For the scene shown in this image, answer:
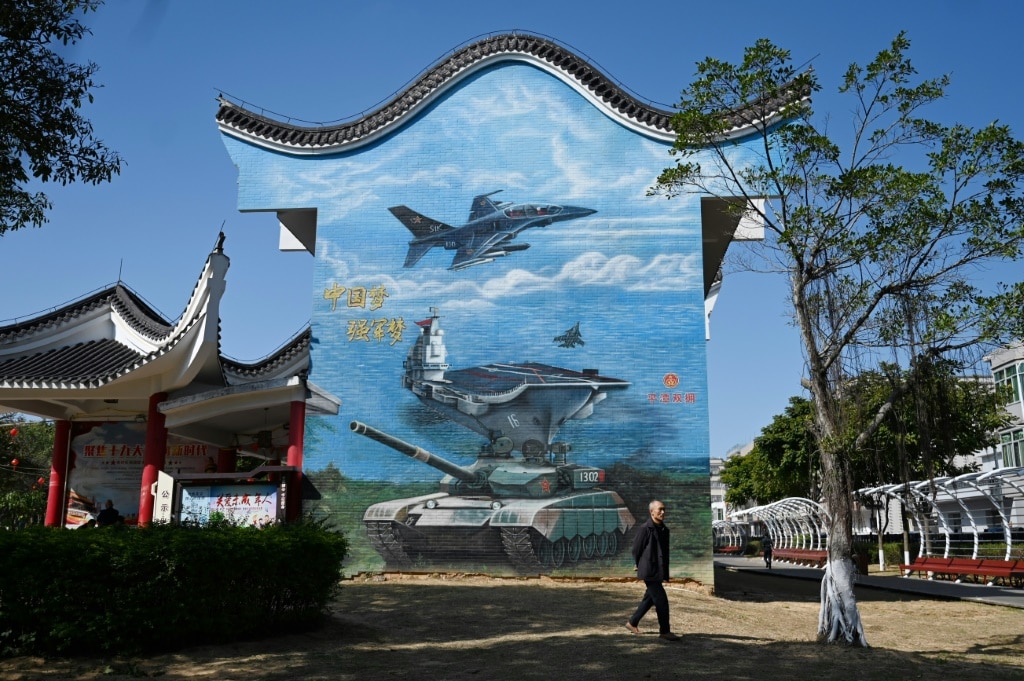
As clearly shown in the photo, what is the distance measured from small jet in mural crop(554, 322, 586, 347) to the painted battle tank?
6.33ft

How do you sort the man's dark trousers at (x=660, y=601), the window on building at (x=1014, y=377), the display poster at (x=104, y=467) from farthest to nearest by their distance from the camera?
1. the window on building at (x=1014, y=377)
2. the display poster at (x=104, y=467)
3. the man's dark trousers at (x=660, y=601)

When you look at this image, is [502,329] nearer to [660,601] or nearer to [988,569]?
[660,601]

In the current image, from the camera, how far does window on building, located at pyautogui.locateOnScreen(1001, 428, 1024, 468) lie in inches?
1311

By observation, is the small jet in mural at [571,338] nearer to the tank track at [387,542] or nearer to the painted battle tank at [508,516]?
the painted battle tank at [508,516]

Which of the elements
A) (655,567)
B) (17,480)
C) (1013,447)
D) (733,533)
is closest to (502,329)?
(655,567)

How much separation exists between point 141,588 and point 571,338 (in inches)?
398

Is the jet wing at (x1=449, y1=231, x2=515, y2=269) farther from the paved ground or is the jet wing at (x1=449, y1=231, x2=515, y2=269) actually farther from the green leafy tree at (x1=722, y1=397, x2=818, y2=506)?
the green leafy tree at (x1=722, y1=397, x2=818, y2=506)

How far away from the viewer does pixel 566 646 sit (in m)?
9.38

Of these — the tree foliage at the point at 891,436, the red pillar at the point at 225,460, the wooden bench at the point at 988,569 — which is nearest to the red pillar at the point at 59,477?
the red pillar at the point at 225,460

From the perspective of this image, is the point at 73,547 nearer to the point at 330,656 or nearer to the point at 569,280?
the point at 330,656

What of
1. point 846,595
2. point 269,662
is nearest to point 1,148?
point 269,662

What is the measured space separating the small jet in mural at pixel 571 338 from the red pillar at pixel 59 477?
11204mm

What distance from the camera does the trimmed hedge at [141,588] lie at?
8.16 metres

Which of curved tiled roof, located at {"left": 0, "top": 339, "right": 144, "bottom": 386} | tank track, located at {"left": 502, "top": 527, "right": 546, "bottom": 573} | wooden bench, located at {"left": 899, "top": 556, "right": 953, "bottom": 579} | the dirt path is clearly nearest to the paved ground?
wooden bench, located at {"left": 899, "top": 556, "right": 953, "bottom": 579}
